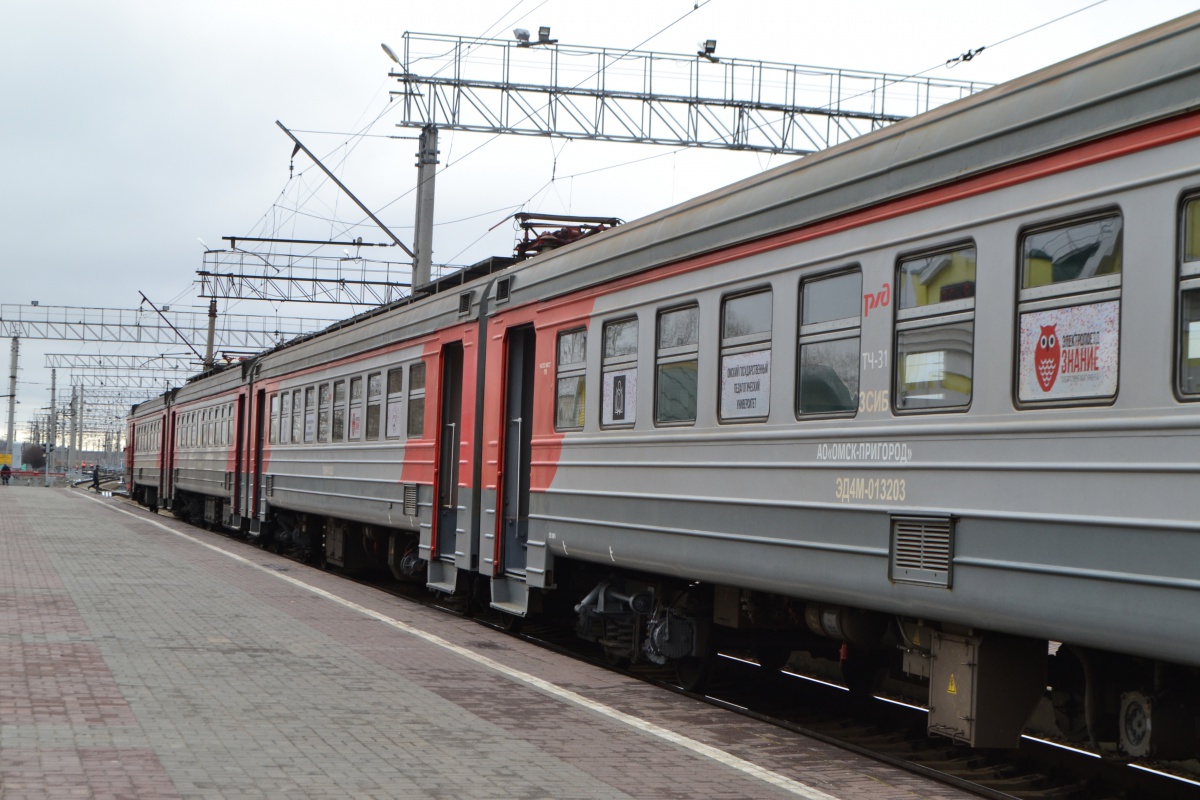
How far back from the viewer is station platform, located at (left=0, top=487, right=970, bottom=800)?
640 cm

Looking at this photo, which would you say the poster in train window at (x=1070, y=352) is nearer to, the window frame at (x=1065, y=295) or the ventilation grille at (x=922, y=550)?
the window frame at (x=1065, y=295)

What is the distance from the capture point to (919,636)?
7238 mm

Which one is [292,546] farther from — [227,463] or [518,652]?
[518,652]

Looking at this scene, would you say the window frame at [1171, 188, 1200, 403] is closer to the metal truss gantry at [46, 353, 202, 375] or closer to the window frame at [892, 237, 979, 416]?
the window frame at [892, 237, 979, 416]

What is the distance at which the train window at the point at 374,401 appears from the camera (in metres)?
16.6

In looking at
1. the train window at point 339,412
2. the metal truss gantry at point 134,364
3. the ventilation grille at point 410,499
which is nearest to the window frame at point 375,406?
the train window at point 339,412

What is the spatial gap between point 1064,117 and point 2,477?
73.8 meters

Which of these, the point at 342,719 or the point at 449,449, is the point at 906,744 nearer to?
the point at 342,719

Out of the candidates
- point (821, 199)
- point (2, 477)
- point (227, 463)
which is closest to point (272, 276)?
point (227, 463)

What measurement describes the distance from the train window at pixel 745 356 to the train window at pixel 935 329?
1.30 metres

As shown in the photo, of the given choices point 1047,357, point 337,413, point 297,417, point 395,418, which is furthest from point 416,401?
point 1047,357

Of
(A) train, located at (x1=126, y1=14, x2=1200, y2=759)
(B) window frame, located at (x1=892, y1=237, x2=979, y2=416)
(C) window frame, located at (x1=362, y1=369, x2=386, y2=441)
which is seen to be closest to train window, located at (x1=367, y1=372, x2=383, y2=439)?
(C) window frame, located at (x1=362, y1=369, x2=386, y2=441)

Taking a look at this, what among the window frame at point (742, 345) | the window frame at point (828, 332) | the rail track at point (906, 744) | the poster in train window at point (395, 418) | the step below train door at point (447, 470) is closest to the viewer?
the rail track at point (906, 744)

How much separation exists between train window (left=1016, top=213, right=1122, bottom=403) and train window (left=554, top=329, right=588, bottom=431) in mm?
Result: 4931
